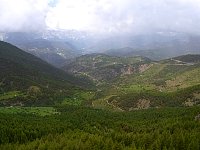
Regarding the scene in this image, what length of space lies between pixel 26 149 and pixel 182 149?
246 feet

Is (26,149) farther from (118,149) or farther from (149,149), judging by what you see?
(149,149)

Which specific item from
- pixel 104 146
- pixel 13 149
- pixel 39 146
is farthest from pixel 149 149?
pixel 13 149

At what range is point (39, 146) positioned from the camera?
653ft

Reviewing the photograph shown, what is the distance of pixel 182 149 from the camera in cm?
19925

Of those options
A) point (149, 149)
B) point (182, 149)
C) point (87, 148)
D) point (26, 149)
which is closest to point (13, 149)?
point (26, 149)

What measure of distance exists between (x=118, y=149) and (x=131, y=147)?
633 cm

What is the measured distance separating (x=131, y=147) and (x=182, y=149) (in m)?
25.4

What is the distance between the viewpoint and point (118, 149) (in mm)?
196250

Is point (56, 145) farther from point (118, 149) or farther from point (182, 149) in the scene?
point (182, 149)

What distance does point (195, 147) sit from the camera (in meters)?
195

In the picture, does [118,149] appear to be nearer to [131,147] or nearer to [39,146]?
[131,147]

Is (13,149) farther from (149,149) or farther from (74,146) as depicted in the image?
(149,149)

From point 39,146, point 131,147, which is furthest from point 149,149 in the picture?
point 39,146

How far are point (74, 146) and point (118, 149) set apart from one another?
2108 centimetres
